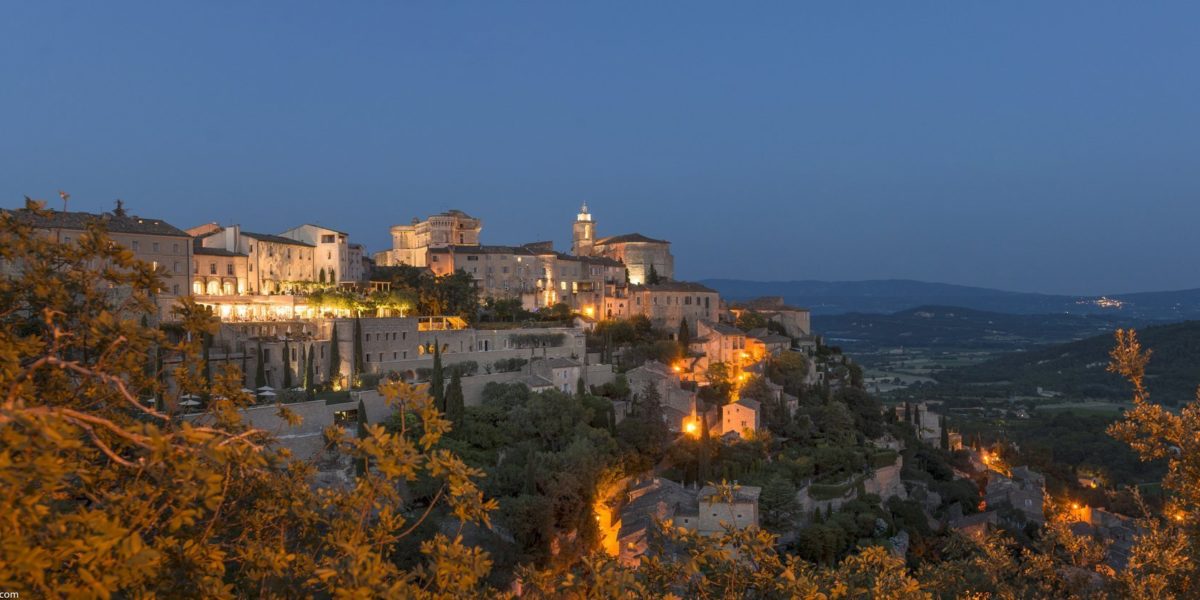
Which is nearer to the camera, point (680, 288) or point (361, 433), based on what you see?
point (361, 433)

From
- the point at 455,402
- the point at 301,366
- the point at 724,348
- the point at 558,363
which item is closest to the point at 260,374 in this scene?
the point at 301,366

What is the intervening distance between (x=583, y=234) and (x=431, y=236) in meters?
14.9

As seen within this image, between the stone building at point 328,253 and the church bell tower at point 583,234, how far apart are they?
22870mm

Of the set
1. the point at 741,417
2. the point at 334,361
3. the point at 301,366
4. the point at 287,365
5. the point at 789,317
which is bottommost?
the point at 741,417

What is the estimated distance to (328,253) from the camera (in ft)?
144

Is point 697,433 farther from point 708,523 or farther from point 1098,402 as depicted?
point 1098,402

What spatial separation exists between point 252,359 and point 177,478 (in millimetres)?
29296

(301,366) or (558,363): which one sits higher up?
(301,366)

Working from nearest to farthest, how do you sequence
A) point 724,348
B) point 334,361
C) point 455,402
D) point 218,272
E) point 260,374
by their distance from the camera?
point 455,402 → point 260,374 → point 334,361 → point 218,272 → point 724,348

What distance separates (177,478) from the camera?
4371 mm

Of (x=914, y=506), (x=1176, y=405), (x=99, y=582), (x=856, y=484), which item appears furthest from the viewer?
(x=1176, y=405)

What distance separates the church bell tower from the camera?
63969 millimetres

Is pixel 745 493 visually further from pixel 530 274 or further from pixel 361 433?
pixel 530 274

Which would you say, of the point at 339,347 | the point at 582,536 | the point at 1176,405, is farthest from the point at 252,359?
the point at 1176,405
